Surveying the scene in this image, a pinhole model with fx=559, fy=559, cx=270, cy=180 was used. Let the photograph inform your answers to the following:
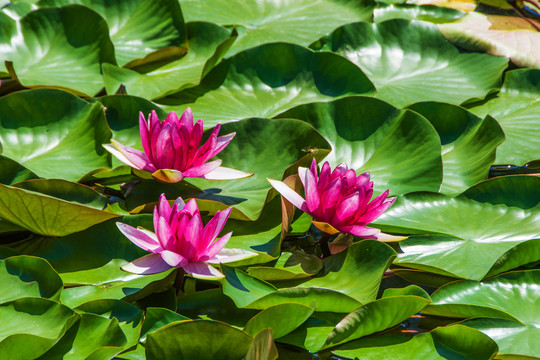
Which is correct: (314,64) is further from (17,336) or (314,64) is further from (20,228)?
(17,336)

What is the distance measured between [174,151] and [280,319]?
575mm

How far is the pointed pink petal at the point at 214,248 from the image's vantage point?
1.26 m

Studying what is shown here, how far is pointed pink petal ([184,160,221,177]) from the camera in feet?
5.09

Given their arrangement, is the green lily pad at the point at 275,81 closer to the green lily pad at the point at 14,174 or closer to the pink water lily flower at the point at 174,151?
the pink water lily flower at the point at 174,151

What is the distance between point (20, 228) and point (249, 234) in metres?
0.61

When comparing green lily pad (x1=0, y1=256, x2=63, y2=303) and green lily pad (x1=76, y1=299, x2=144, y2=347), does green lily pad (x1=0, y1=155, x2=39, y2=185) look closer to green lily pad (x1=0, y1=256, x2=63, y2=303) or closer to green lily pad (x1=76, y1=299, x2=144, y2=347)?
green lily pad (x1=0, y1=256, x2=63, y2=303)

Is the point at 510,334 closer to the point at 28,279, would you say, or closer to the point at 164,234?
the point at 164,234

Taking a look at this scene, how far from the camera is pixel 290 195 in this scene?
4.85 ft

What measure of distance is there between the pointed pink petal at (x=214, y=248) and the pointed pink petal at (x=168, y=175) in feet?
0.99

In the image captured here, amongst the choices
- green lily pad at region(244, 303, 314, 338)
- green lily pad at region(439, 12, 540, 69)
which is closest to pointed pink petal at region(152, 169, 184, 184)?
green lily pad at region(244, 303, 314, 338)

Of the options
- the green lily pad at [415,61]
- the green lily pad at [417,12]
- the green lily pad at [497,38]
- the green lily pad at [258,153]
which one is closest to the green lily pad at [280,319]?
the green lily pad at [258,153]

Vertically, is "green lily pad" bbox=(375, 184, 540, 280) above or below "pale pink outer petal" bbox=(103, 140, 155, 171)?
below

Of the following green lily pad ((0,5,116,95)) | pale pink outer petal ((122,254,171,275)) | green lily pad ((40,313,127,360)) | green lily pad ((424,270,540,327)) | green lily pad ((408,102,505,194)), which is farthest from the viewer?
green lily pad ((0,5,116,95))

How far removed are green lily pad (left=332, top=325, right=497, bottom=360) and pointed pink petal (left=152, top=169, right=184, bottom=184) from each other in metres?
0.62
